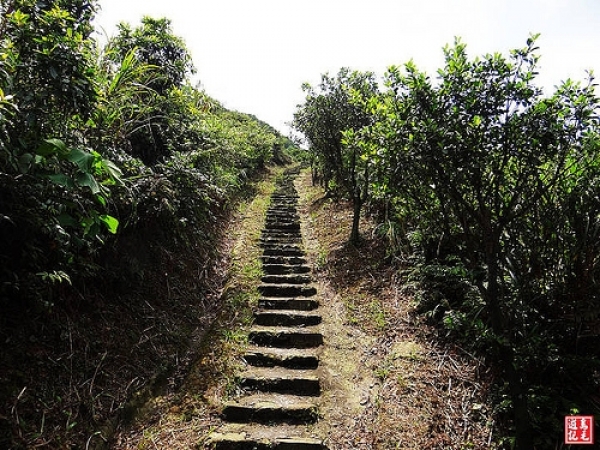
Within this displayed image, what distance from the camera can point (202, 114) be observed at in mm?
6598

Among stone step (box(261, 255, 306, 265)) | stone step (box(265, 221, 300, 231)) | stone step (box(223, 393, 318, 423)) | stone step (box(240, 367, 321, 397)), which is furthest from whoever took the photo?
stone step (box(265, 221, 300, 231))

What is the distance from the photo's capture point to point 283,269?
6.20 meters

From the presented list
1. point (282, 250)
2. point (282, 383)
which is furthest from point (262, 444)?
point (282, 250)

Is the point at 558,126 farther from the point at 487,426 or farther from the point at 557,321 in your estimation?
the point at 487,426

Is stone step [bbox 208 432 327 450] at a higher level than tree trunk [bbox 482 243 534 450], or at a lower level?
lower

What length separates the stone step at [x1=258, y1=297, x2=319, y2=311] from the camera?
16.8 ft

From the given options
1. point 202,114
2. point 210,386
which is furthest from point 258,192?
point 210,386

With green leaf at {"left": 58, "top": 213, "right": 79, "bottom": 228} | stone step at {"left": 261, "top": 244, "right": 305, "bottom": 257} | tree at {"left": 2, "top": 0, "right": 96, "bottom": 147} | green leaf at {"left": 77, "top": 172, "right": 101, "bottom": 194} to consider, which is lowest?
stone step at {"left": 261, "top": 244, "right": 305, "bottom": 257}

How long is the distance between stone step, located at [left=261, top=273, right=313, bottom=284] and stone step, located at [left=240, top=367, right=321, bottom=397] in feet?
6.85

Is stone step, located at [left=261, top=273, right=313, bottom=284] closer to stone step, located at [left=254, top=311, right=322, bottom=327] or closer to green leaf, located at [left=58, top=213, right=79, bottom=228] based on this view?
stone step, located at [left=254, top=311, right=322, bottom=327]

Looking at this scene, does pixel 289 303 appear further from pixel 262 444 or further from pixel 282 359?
pixel 262 444

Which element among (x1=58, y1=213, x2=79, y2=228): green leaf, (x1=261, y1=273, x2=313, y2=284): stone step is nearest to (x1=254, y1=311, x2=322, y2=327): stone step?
(x1=261, y1=273, x2=313, y2=284): stone step

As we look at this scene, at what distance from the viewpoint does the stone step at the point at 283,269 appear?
20.1ft

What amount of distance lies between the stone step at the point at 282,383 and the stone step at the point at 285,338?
58cm
